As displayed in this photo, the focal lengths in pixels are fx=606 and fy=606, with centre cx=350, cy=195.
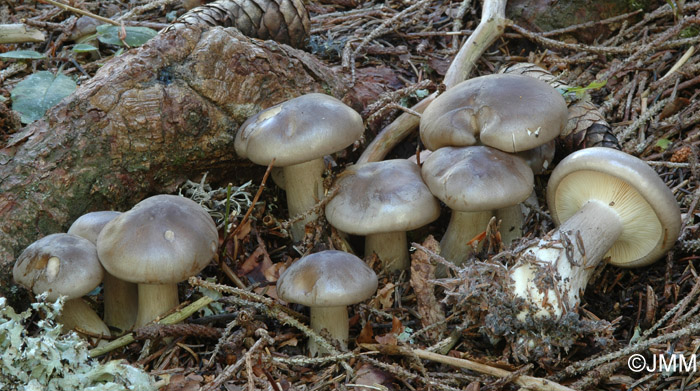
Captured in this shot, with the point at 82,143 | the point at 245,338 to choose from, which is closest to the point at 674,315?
the point at 245,338

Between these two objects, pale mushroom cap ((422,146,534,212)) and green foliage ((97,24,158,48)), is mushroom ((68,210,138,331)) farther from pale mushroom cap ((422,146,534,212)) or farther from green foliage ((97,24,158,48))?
green foliage ((97,24,158,48))

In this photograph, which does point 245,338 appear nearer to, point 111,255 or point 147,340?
point 147,340

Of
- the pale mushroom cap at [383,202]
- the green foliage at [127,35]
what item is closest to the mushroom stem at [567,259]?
the pale mushroom cap at [383,202]

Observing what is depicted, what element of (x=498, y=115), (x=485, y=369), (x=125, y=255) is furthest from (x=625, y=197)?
(x=125, y=255)

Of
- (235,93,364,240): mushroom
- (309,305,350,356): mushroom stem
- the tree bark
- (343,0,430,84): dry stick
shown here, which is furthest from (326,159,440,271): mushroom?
(343,0,430,84): dry stick

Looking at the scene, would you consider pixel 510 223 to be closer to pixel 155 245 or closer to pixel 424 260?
pixel 424 260

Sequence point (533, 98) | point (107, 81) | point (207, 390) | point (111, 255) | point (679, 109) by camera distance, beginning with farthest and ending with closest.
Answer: point (679, 109) < point (107, 81) < point (533, 98) < point (111, 255) < point (207, 390)
